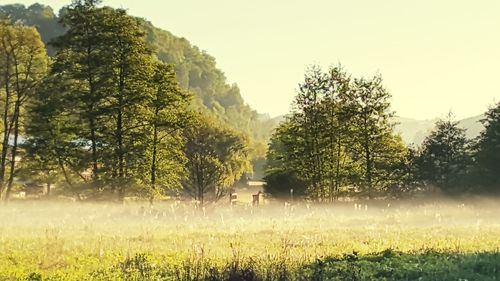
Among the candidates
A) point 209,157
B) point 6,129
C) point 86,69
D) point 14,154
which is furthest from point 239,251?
point 209,157

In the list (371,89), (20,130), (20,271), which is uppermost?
(371,89)

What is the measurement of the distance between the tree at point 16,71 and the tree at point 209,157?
59.8ft

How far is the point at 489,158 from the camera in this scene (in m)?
48.3

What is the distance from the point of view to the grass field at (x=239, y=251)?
11070 millimetres

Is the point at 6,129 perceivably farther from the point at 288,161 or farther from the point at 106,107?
the point at 288,161

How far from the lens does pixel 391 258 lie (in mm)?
13148

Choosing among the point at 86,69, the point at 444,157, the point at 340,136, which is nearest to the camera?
the point at 86,69

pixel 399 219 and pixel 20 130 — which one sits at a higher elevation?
pixel 20 130

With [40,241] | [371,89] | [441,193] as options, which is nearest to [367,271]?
[40,241]

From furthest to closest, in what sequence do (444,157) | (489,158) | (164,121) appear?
1. (444,157)
2. (489,158)
3. (164,121)

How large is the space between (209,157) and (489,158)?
30.7 m

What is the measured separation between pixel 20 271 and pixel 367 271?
7.20 m

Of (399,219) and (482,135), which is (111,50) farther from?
(482,135)

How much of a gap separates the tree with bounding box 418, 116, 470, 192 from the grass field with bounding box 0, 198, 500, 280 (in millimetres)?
22795
